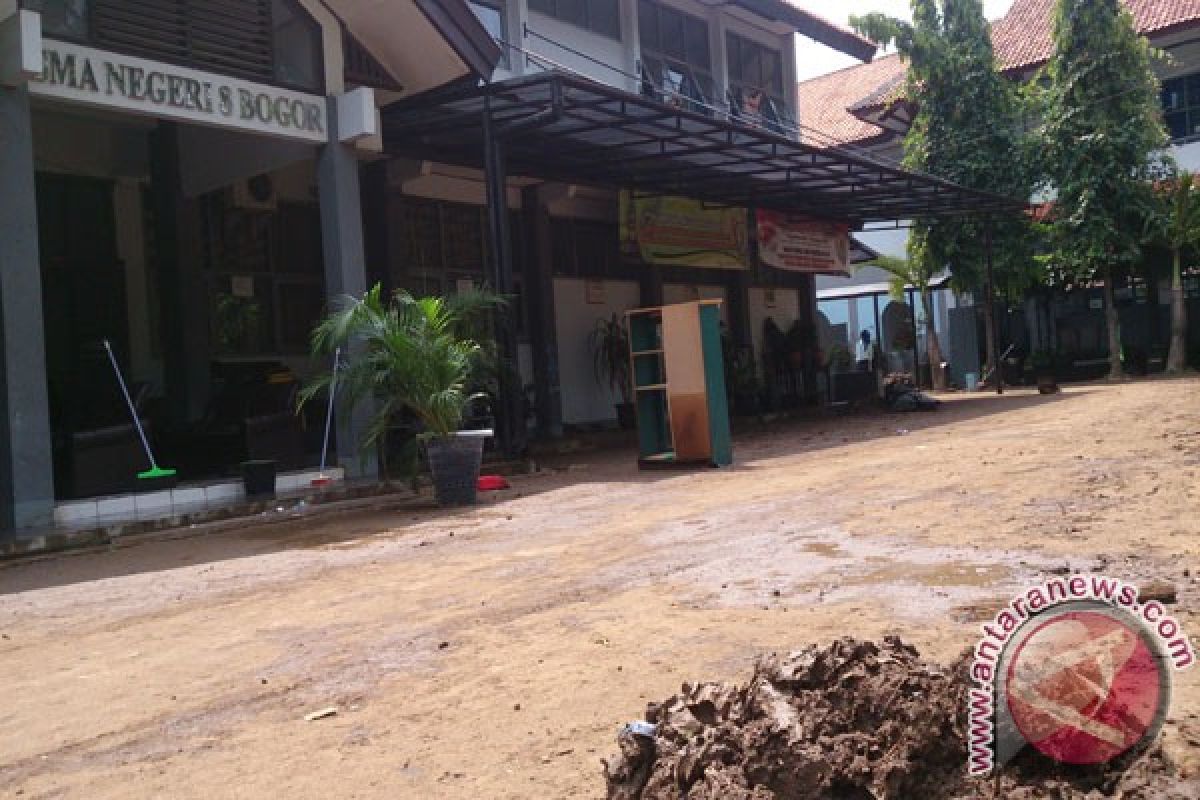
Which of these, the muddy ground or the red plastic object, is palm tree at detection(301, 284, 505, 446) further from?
the red plastic object

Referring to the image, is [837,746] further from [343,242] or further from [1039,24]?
[1039,24]

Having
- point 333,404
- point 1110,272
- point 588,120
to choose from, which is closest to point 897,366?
point 1110,272

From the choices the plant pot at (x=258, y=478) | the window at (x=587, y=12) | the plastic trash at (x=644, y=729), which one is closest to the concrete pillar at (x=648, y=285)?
the window at (x=587, y=12)

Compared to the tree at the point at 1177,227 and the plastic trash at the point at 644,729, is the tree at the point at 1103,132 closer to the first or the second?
the tree at the point at 1177,227

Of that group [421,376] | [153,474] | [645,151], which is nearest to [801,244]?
[645,151]

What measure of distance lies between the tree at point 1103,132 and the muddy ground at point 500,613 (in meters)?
14.9

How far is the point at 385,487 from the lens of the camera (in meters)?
10.9

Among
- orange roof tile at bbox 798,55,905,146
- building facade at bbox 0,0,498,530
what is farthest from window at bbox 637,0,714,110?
orange roof tile at bbox 798,55,905,146

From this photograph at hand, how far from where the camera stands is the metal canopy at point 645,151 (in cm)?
→ 1247

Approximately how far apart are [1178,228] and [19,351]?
22.3 metres

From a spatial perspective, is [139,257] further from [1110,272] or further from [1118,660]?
[1110,272]

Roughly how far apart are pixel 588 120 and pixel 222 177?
4.39 meters

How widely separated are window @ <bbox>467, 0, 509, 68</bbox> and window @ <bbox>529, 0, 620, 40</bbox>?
890 millimetres

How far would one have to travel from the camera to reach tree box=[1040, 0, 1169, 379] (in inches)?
894
